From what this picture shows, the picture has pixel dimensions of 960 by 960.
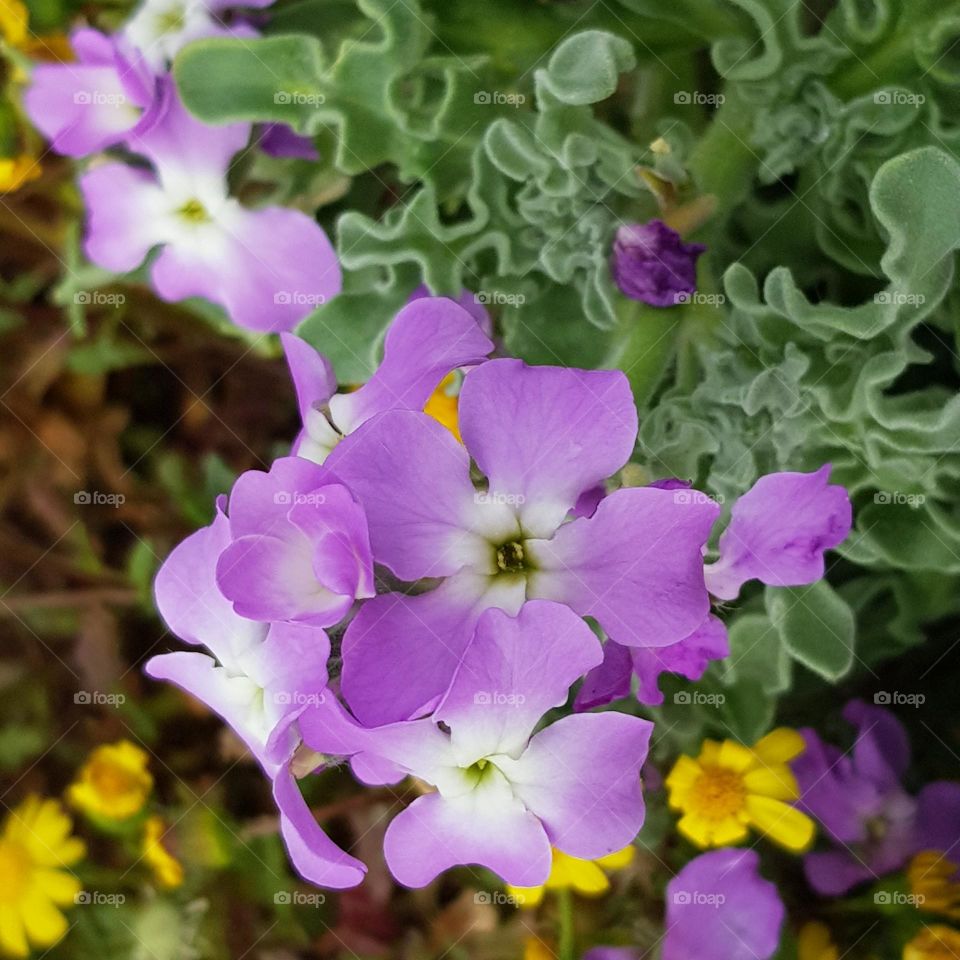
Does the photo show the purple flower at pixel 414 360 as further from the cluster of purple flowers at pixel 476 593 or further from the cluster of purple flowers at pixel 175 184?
the cluster of purple flowers at pixel 175 184

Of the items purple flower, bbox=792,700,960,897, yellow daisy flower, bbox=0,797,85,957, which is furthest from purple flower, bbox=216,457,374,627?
yellow daisy flower, bbox=0,797,85,957

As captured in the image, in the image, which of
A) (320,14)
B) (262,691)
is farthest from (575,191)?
(262,691)

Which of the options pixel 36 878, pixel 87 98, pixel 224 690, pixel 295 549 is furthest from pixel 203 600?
pixel 36 878

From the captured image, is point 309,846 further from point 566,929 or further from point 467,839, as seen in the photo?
point 566,929

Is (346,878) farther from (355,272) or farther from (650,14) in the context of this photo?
(650,14)

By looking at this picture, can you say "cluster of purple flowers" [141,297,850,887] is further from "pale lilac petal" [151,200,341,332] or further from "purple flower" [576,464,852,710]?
"pale lilac petal" [151,200,341,332]
